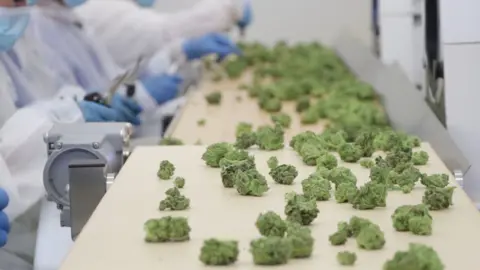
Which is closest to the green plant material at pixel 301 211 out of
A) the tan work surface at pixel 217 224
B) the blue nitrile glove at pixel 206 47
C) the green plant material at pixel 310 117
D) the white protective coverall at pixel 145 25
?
the tan work surface at pixel 217 224

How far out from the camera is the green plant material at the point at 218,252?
3.26ft

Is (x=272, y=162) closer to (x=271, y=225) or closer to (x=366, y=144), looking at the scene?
(x=366, y=144)

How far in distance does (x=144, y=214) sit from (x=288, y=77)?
75.0 inches

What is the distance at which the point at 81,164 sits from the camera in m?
1.43

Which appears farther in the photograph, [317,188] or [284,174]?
[284,174]

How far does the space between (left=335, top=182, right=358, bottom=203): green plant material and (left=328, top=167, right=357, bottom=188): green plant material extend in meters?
0.05

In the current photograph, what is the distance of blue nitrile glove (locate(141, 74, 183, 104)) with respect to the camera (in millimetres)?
2875

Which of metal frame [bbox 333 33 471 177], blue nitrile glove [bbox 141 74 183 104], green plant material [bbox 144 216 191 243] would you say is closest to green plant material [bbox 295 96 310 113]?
metal frame [bbox 333 33 471 177]

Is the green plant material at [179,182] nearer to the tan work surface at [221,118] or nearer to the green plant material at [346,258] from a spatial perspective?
the green plant material at [346,258]

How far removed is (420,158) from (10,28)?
1109 millimetres

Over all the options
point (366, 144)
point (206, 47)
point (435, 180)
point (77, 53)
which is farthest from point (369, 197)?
point (206, 47)

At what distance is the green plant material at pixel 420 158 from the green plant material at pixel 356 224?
1.41ft

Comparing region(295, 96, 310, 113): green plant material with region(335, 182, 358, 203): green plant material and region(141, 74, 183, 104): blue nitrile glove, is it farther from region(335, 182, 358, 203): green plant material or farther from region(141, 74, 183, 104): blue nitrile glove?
region(335, 182, 358, 203): green plant material

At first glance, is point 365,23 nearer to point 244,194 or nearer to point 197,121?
point 197,121
